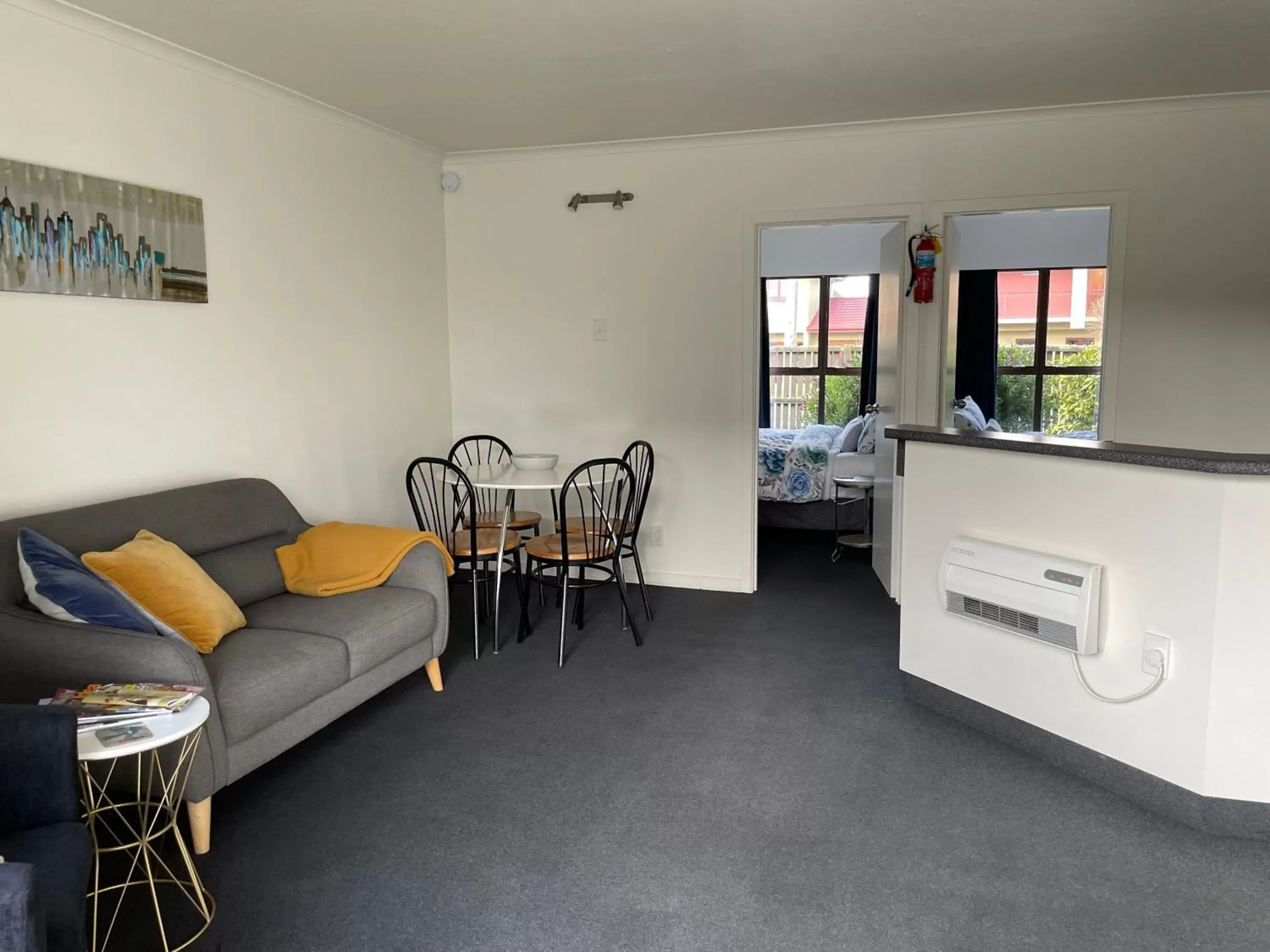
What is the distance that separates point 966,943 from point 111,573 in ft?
7.96

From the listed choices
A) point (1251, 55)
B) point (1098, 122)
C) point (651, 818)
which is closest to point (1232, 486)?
point (651, 818)

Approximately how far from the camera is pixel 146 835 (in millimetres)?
1974

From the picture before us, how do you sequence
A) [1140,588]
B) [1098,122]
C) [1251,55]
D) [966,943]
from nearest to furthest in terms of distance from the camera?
[966,943]
[1140,588]
[1251,55]
[1098,122]

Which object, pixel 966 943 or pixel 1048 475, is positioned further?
pixel 1048 475

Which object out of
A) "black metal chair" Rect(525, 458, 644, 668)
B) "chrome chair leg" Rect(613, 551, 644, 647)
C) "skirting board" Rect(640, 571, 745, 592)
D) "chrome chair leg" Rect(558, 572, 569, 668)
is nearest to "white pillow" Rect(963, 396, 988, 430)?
"skirting board" Rect(640, 571, 745, 592)

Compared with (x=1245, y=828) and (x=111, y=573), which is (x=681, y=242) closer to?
(x=111, y=573)

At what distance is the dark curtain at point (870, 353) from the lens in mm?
7754

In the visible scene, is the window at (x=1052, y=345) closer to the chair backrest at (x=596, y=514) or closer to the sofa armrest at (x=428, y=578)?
the chair backrest at (x=596, y=514)

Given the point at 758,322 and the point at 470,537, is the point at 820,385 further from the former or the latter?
the point at 470,537

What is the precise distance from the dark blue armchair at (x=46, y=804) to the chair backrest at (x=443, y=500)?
1.90 metres

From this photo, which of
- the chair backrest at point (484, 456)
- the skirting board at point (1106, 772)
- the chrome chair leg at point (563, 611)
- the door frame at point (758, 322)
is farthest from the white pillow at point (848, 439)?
the skirting board at point (1106, 772)

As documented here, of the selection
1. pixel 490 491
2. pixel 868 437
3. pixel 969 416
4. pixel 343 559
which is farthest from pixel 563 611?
pixel 969 416

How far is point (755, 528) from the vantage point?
466cm

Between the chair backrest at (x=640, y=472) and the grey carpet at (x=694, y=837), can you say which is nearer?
the grey carpet at (x=694, y=837)
